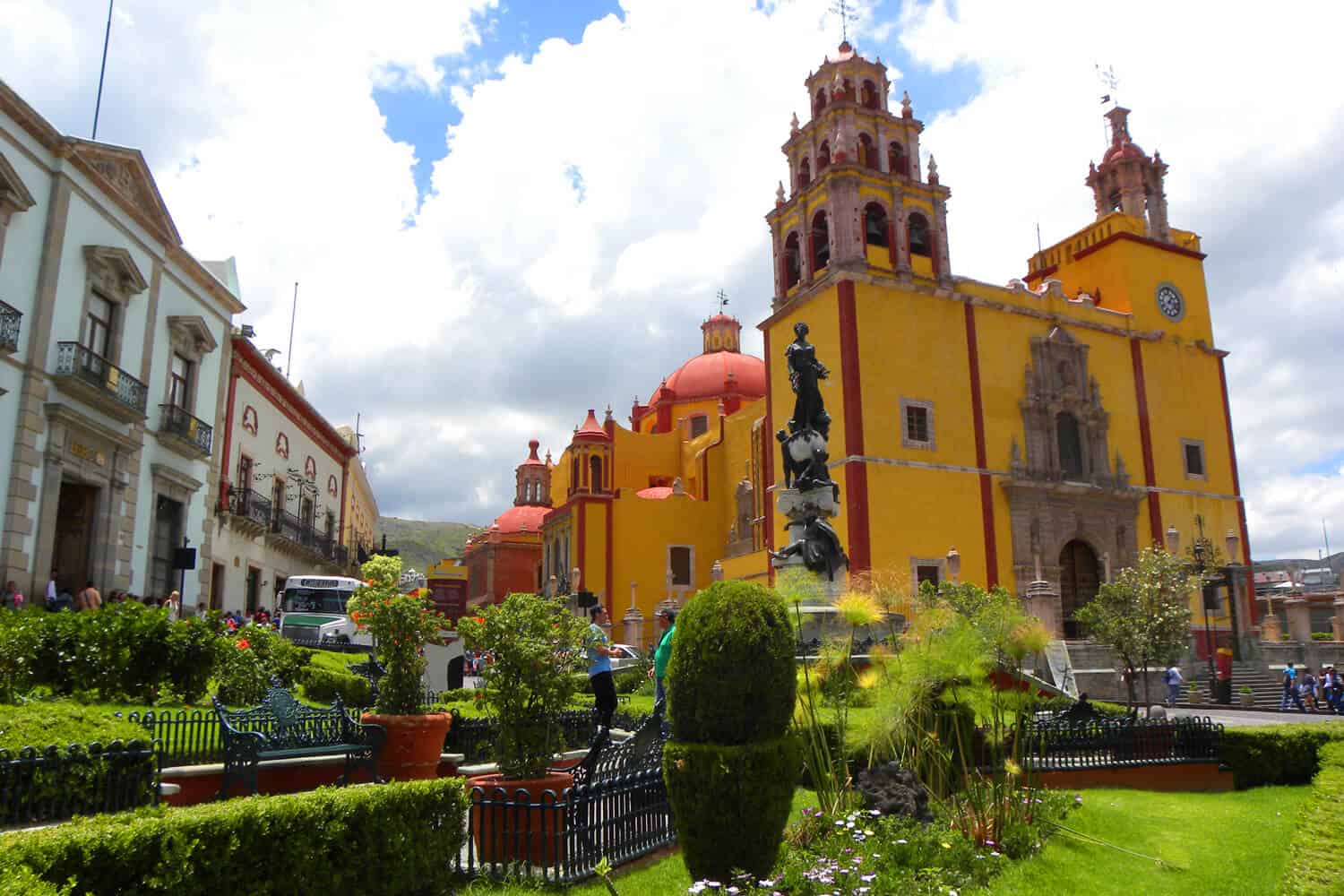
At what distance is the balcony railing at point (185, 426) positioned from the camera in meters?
18.9

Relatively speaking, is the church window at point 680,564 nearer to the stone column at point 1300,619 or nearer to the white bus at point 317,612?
the white bus at point 317,612

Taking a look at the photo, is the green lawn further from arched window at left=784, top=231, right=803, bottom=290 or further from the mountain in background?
the mountain in background

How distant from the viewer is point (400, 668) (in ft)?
24.8

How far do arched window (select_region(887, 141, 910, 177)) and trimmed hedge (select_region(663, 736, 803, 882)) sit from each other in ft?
91.5

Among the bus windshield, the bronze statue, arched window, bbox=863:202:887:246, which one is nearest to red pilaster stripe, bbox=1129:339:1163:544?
arched window, bbox=863:202:887:246

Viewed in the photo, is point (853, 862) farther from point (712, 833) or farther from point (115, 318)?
point (115, 318)

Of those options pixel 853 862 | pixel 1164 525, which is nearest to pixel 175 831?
pixel 853 862

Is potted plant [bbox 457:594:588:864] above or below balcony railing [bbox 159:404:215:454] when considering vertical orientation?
below

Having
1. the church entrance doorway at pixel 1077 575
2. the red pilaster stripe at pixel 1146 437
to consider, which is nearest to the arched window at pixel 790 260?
the red pilaster stripe at pixel 1146 437

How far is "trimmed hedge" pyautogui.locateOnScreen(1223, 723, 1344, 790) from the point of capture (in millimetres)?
10336

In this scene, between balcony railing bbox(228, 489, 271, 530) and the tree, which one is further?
balcony railing bbox(228, 489, 271, 530)

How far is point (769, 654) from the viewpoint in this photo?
5070 millimetres

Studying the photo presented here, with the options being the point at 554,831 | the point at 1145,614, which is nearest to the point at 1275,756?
the point at 1145,614

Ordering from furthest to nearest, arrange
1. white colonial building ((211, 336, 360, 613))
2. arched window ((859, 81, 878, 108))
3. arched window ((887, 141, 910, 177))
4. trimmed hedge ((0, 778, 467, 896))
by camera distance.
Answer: arched window ((859, 81, 878, 108)) → arched window ((887, 141, 910, 177)) → white colonial building ((211, 336, 360, 613)) → trimmed hedge ((0, 778, 467, 896))
